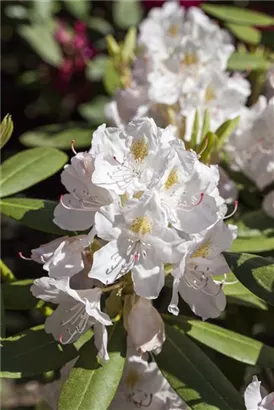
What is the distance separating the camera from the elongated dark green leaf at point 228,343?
144 cm

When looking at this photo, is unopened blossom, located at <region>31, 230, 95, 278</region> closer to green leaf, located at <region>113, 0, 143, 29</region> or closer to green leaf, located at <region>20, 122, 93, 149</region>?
green leaf, located at <region>20, 122, 93, 149</region>

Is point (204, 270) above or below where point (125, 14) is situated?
above

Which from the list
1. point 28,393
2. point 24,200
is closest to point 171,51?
point 24,200

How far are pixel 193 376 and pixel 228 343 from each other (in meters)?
0.12

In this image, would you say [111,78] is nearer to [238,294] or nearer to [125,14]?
[125,14]

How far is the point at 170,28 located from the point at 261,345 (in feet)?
2.85

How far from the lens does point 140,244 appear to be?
1.27m

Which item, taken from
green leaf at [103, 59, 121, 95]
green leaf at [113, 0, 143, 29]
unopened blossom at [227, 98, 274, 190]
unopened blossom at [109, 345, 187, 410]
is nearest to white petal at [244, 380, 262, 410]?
unopened blossom at [109, 345, 187, 410]

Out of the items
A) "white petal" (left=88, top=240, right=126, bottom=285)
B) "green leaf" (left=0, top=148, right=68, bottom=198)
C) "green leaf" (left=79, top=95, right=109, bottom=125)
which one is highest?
"white petal" (left=88, top=240, right=126, bottom=285)

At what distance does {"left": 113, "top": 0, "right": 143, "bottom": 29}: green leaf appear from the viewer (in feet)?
8.45

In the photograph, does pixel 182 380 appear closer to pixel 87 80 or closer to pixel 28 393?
pixel 28 393

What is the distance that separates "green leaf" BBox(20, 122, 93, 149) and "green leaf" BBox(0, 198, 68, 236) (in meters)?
0.66

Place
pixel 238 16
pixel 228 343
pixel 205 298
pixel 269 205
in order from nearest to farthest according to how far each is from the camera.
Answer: pixel 205 298, pixel 228 343, pixel 269 205, pixel 238 16

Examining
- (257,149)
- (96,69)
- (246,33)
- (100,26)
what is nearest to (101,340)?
(257,149)
